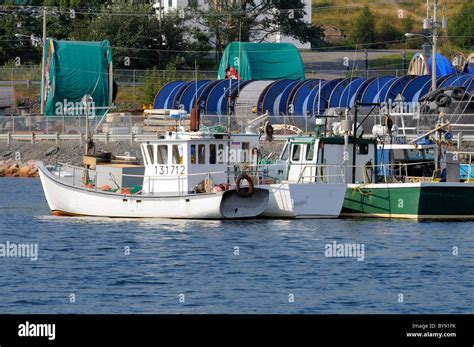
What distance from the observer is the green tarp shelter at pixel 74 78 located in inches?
3169

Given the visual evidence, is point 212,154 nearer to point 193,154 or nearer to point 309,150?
point 193,154

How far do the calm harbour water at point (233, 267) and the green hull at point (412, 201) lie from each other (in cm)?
68

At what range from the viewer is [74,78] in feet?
268

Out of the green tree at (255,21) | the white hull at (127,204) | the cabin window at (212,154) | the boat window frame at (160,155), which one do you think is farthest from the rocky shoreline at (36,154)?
the green tree at (255,21)

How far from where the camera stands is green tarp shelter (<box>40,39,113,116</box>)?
264 feet

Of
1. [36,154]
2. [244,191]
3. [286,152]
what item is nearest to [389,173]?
[286,152]

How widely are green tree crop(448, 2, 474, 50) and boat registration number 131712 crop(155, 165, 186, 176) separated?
7487 centimetres

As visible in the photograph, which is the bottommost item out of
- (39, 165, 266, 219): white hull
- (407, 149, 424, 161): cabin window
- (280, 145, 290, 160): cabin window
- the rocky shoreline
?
the rocky shoreline

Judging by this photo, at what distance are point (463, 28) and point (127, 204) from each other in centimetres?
7850

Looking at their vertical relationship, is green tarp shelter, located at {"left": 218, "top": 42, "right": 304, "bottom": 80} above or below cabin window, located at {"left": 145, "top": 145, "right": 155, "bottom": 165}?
above

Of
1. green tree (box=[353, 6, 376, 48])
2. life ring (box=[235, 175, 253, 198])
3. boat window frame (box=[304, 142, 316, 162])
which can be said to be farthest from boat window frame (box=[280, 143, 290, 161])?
green tree (box=[353, 6, 376, 48])

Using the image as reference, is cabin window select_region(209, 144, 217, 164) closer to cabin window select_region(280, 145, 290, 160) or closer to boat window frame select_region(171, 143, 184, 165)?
boat window frame select_region(171, 143, 184, 165)

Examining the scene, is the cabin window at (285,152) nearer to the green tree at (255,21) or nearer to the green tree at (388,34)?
the green tree at (255,21)
